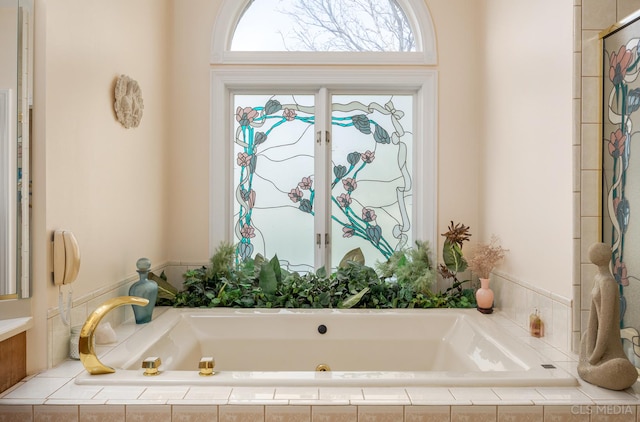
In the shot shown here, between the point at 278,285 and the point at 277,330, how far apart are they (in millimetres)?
342

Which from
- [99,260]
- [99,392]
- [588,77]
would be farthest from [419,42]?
[99,392]

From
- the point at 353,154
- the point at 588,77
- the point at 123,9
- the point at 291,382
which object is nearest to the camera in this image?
the point at 291,382

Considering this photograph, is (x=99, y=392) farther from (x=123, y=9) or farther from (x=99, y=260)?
(x=123, y=9)

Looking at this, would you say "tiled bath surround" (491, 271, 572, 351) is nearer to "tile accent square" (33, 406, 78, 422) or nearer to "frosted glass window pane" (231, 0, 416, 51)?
"frosted glass window pane" (231, 0, 416, 51)

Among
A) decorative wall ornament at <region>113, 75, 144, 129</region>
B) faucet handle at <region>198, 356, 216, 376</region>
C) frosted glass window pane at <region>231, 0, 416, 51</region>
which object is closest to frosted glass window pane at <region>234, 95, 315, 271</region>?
frosted glass window pane at <region>231, 0, 416, 51</region>

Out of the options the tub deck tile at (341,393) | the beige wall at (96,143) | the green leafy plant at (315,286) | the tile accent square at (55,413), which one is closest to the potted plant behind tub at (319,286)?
the green leafy plant at (315,286)

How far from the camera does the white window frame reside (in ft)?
9.75

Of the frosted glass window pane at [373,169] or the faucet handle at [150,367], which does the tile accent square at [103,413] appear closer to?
the faucet handle at [150,367]

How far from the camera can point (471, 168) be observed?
117 inches

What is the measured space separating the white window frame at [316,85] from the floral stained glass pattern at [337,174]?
12 cm

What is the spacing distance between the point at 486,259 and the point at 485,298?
0.20 metres

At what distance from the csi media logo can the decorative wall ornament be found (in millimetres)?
2082

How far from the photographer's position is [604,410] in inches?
55.2

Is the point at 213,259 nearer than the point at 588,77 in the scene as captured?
No
